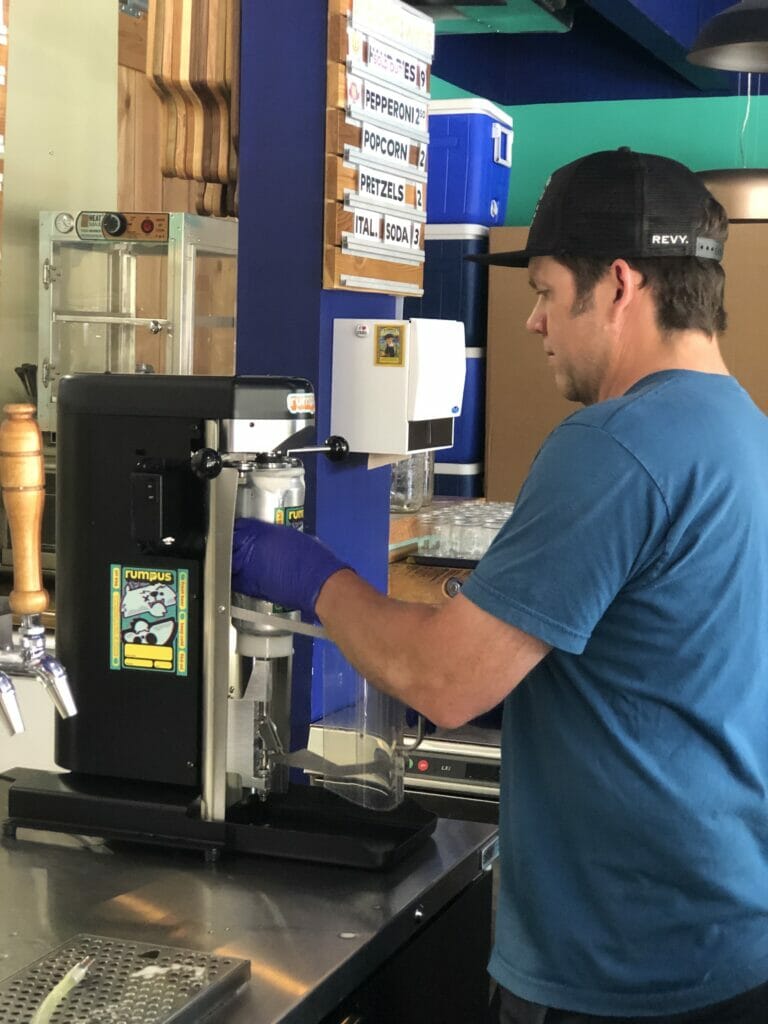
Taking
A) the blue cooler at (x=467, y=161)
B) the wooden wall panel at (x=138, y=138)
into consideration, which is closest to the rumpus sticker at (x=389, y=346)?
the blue cooler at (x=467, y=161)

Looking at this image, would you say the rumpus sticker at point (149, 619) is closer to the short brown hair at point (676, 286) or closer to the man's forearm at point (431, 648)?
the man's forearm at point (431, 648)

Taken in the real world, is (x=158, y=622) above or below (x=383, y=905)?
above

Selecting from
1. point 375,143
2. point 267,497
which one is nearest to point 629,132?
point 375,143

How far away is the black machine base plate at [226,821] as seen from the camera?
170cm

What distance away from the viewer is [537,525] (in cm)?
143

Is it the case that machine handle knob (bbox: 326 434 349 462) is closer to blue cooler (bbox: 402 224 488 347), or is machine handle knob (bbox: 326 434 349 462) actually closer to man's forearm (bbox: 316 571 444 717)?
man's forearm (bbox: 316 571 444 717)

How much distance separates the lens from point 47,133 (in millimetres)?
4145

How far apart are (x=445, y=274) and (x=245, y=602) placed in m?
3.01

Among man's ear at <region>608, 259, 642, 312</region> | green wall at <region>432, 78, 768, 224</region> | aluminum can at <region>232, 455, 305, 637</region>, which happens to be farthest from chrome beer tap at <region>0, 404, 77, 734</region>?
green wall at <region>432, 78, 768, 224</region>

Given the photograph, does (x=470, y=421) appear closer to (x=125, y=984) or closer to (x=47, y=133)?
Result: (x=47, y=133)

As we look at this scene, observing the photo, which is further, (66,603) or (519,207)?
(519,207)

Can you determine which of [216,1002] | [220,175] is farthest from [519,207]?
[216,1002]

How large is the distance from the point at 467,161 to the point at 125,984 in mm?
3485

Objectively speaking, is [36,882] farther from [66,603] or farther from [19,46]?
[19,46]
